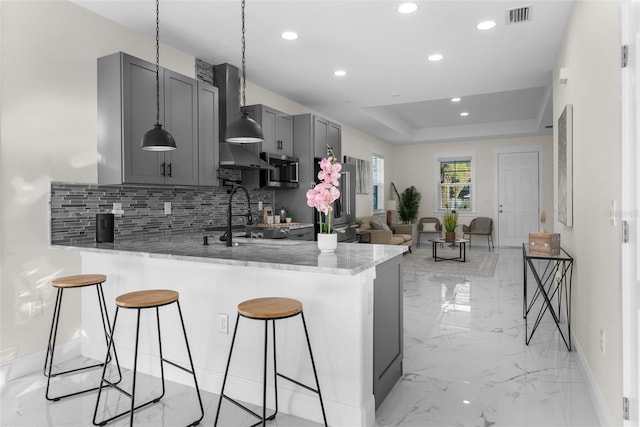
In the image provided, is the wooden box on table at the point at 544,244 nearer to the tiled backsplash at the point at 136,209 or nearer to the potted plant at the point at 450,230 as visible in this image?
the tiled backsplash at the point at 136,209

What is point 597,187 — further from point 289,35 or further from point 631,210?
point 289,35

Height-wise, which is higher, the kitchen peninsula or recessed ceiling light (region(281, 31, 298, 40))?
recessed ceiling light (region(281, 31, 298, 40))

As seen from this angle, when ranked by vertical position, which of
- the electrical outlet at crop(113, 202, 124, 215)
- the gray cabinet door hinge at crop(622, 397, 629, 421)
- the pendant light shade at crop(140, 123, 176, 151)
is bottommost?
the gray cabinet door hinge at crop(622, 397, 629, 421)

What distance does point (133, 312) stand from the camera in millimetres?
2918

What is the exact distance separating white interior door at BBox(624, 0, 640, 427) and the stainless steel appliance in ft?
13.5

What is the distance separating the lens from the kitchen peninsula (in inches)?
84.5

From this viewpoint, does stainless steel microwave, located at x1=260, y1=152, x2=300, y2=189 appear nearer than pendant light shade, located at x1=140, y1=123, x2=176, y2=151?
No

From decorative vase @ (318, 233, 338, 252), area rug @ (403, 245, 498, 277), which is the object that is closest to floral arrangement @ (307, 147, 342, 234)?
decorative vase @ (318, 233, 338, 252)

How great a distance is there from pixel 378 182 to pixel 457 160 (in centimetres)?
228

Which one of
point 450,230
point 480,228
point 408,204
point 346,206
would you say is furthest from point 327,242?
point 480,228

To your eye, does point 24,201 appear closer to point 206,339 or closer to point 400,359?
point 206,339

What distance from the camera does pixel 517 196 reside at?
9.62 meters

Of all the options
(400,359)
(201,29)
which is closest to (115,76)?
(201,29)

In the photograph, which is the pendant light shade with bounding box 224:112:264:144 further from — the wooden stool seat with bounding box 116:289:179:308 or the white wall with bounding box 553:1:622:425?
the white wall with bounding box 553:1:622:425
